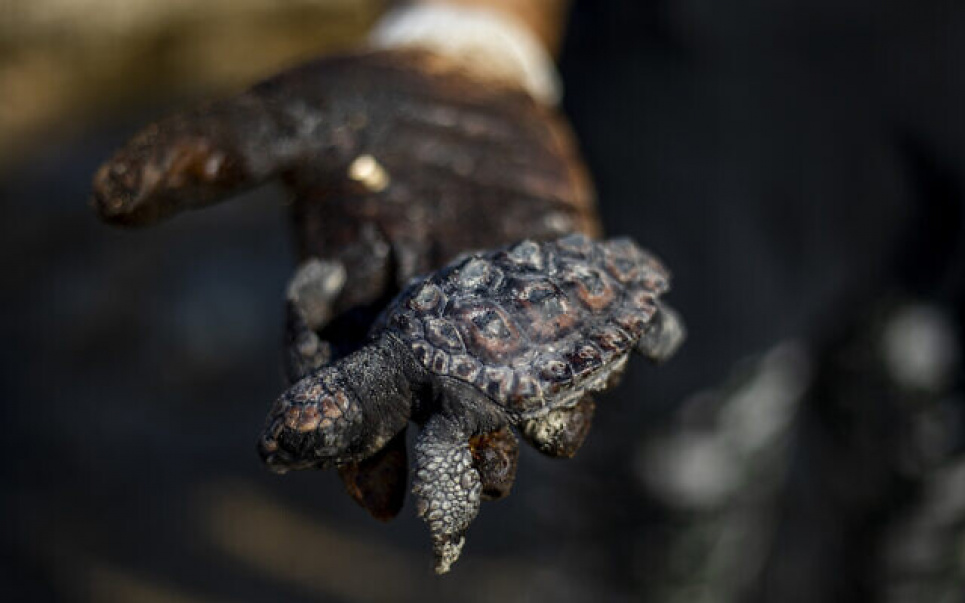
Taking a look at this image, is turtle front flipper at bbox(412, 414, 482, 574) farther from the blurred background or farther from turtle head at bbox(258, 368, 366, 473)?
the blurred background

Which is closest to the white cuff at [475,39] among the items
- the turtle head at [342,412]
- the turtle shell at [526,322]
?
the turtle shell at [526,322]

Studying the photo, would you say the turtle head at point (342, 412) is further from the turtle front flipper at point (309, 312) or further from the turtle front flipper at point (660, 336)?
the turtle front flipper at point (660, 336)

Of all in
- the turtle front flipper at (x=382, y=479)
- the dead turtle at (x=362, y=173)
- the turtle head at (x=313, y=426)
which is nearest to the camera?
the turtle head at (x=313, y=426)

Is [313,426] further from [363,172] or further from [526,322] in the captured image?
[363,172]

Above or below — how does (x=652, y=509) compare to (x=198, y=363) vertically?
above

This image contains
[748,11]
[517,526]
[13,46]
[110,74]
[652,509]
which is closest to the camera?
[748,11]

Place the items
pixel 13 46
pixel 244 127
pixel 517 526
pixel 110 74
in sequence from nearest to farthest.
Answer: pixel 244 127, pixel 517 526, pixel 13 46, pixel 110 74

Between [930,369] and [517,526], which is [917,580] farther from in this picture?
[517,526]

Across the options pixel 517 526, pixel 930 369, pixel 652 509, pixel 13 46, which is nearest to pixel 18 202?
pixel 13 46
